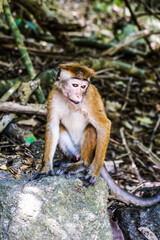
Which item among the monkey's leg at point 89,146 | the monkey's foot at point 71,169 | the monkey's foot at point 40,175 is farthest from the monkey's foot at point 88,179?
the monkey's foot at point 40,175

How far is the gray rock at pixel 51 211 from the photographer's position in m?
2.62

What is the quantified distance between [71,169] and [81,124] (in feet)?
2.05

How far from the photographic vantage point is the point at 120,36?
8.81 meters

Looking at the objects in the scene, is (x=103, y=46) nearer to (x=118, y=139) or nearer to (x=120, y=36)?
(x=120, y=36)

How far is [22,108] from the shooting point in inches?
180

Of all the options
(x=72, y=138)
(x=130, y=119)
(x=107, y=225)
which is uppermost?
(x=72, y=138)

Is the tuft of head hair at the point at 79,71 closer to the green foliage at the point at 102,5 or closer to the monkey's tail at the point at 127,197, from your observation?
the monkey's tail at the point at 127,197

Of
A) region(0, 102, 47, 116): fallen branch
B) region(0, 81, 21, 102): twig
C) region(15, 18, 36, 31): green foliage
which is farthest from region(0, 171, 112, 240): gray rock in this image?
region(15, 18, 36, 31): green foliage

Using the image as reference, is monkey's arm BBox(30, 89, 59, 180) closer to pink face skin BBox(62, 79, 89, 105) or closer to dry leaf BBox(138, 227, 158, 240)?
pink face skin BBox(62, 79, 89, 105)

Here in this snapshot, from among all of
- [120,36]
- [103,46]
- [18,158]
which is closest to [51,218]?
[18,158]

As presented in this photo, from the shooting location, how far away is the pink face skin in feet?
11.2

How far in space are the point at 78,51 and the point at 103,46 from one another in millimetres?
743

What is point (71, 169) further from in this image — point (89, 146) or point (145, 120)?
point (145, 120)

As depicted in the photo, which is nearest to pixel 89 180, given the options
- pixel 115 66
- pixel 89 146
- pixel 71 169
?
pixel 71 169
